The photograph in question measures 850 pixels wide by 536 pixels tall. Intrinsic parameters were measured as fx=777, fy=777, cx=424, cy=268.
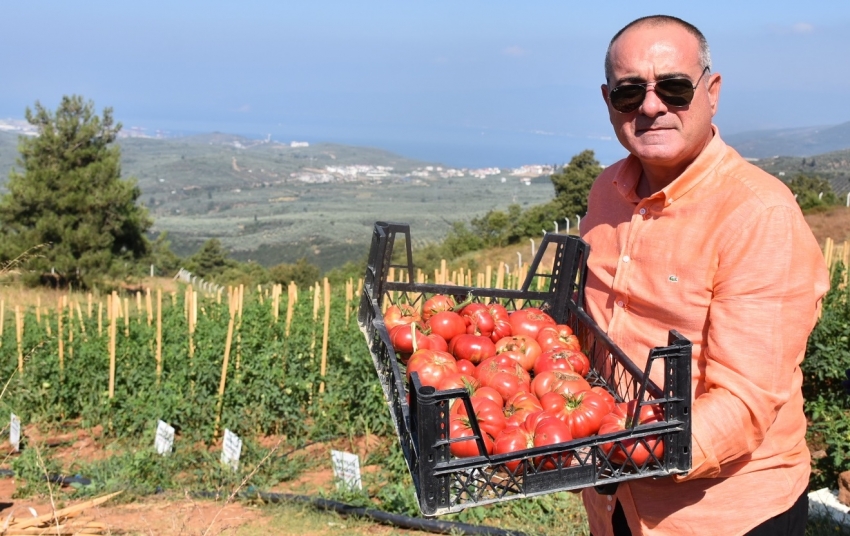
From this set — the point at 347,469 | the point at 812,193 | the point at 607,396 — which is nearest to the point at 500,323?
the point at 607,396

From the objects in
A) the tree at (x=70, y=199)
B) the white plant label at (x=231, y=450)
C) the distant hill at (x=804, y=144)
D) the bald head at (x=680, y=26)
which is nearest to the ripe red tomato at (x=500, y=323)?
the bald head at (x=680, y=26)

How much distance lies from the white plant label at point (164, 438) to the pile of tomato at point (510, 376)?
4.84 m

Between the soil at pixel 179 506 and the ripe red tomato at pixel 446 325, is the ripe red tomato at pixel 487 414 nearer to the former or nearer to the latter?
the ripe red tomato at pixel 446 325

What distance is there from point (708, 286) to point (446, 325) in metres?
0.86

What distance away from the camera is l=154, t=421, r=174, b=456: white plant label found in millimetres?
6734

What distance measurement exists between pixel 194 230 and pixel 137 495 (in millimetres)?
85485

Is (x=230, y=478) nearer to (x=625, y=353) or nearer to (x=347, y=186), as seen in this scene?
(x=625, y=353)

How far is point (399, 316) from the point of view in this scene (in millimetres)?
2512

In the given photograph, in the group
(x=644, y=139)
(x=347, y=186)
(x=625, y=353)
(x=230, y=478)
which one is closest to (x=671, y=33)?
(x=644, y=139)

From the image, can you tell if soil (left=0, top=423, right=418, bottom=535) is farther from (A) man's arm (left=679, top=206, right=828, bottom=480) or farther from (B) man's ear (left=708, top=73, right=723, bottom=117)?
(B) man's ear (left=708, top=73, right=723, bottom=117)

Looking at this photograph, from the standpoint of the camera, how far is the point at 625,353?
2.07 meters

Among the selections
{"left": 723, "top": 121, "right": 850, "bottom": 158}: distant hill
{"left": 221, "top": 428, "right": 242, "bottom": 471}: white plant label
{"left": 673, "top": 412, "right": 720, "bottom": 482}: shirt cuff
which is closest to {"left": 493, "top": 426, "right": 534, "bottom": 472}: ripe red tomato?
{"left": 673, "top": 412, "right": 720, "bottom": 482}: shirt cuff

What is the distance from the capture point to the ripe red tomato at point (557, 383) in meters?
1.93

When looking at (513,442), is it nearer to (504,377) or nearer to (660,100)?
(504,377)
